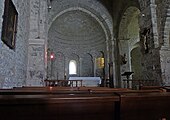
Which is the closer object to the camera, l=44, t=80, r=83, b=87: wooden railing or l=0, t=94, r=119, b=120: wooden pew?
l=0, t=94, r=119, b=120: wooden pew

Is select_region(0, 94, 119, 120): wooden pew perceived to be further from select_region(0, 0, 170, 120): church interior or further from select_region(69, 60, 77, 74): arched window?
select_region(69, 60, 77, 74): arched window

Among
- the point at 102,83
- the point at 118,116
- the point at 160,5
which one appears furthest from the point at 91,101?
the point at 102,83

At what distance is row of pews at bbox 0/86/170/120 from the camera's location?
1.19 meters

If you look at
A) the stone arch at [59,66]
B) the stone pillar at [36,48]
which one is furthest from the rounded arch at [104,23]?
the stone pillar at [36,48]

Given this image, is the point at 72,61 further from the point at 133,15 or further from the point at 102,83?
the point at 133,15

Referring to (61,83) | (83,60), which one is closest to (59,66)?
(83,60)

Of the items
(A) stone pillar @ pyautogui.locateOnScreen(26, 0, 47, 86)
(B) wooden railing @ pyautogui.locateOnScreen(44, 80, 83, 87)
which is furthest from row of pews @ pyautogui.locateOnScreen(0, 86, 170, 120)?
(B) wooden railing @ pyautogui.locateOnScreen(44, 80, 83, 87)

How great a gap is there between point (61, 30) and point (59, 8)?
260 centimetres

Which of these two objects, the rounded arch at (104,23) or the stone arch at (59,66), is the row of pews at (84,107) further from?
the stone arch at (59,66)

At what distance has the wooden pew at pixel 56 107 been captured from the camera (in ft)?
3.87

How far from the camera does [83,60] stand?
49.4 feet

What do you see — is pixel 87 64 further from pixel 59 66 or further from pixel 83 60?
pixel 59 66

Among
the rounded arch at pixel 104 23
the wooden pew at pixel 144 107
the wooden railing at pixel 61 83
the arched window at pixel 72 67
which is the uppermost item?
the rounded arch at pixel 104 23

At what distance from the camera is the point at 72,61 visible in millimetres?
15047
